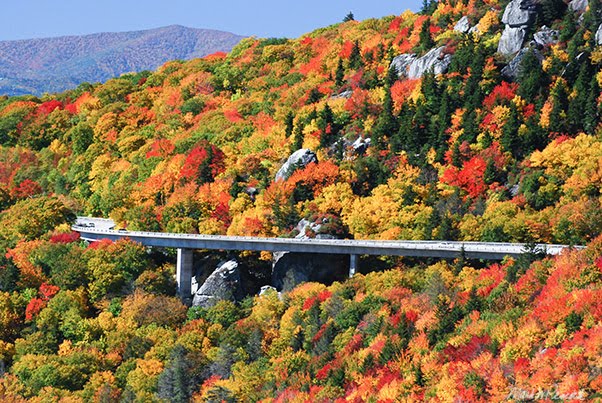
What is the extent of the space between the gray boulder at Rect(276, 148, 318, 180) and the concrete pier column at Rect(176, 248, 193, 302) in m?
A: 17.3

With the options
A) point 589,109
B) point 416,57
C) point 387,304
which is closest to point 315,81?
point 416,57

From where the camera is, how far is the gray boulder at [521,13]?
142 m

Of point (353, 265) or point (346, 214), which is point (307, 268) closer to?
point (353, 265)

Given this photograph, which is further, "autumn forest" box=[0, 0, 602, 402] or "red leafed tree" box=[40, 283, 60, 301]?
"red leafed tree" box=[40, 283, 60, 301]

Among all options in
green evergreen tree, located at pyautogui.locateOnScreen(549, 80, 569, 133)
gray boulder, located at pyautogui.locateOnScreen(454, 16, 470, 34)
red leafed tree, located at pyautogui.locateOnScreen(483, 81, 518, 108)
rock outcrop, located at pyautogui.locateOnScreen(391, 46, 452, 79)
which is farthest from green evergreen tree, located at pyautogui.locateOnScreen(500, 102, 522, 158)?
gray boulder, located at pyautogui.locateOnScreen(454, 16, 470, 34)

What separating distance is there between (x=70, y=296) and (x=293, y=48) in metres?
71.7

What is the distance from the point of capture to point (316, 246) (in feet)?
399

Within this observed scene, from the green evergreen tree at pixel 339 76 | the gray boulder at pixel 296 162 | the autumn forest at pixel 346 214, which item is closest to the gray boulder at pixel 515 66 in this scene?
the autumn forest at pixel 346 214

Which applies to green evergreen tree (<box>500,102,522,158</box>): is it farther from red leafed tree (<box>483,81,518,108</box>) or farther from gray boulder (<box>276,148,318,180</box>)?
gray boulder (<box>276,148,318,180</box>)

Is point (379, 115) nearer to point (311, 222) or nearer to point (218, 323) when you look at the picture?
point (311, 222)

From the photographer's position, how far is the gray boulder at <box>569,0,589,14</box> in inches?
5664

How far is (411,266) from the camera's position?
391 ft

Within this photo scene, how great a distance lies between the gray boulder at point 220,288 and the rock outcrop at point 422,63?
3764cm

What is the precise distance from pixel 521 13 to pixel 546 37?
4525 mm
